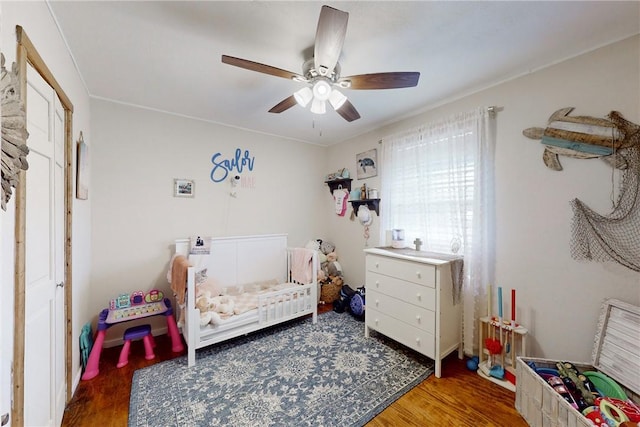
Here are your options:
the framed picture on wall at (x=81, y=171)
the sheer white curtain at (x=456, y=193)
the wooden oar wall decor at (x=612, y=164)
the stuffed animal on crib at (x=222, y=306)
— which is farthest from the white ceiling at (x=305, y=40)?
the stuffed animal on crib at (x=222, y=306)

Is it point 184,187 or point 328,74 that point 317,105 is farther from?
point 184,187

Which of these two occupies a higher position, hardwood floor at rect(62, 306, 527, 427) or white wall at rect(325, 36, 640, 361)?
white wall at rect(325, 36, 640, 361)

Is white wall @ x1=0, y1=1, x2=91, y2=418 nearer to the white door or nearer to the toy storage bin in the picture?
the white door

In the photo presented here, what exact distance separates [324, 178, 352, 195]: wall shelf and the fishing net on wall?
2426 millimetres

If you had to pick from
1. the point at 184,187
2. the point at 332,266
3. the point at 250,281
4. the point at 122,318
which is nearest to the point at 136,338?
the point at 122,318

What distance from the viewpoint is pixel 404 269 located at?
2273 millimetres

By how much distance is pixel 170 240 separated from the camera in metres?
2.80

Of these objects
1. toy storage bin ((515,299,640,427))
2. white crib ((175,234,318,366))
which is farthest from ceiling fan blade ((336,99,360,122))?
toy storage bin ((515,299,640,427))

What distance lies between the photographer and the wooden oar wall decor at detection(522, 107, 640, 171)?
1.56 m

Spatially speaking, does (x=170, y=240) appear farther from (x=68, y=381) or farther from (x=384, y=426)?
(x=384, y=426)

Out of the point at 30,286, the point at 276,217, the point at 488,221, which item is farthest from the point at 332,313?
the point at 30,286

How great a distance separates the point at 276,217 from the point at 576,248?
10.2 ft

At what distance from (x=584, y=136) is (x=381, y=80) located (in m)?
1.48

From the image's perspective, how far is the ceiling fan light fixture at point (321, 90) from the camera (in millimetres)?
1617
